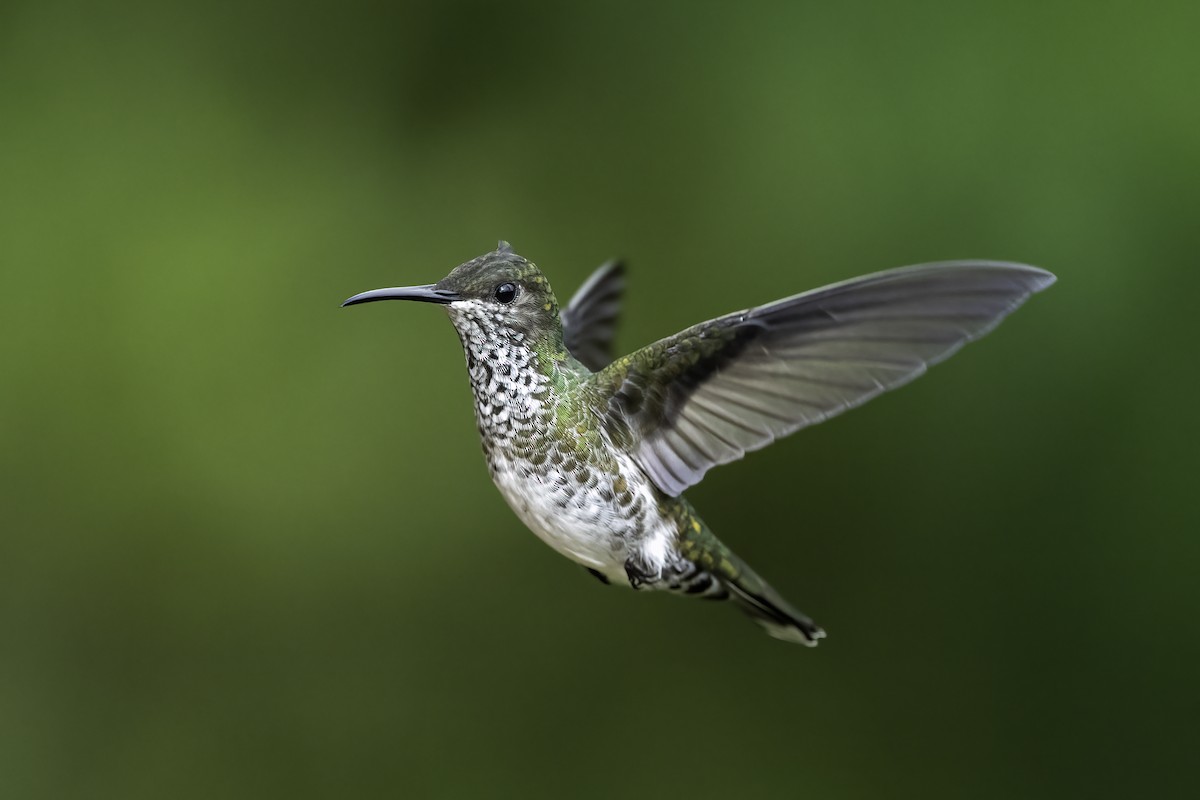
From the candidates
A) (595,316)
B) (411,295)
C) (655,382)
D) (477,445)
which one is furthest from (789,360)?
(477,445)

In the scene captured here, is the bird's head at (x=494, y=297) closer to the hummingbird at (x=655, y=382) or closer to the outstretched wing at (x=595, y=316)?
the hummingbird at (x=655, y=382)

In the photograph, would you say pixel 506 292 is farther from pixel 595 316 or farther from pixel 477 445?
pixel 477 445

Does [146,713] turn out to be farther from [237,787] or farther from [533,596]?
[533,596]

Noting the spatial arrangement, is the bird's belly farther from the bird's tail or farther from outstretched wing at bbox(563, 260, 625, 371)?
outstretched wing at bbox(563, 260, 625, 371)

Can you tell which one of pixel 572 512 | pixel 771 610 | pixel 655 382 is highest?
pixel 655 382

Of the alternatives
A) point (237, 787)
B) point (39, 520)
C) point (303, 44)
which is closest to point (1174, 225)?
point (303, 44)

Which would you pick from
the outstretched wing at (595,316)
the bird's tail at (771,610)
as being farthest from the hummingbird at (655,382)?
the outstretched wing at (595,316)
